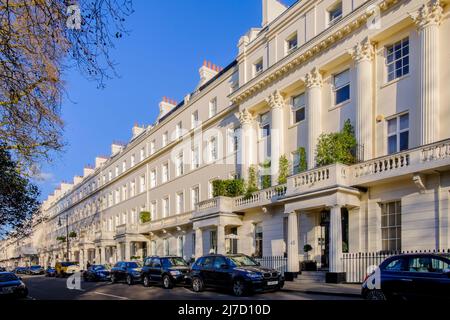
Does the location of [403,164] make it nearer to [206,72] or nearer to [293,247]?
[293,247]

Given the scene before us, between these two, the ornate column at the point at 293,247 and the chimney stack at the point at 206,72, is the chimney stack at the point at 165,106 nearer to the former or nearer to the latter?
the chimney stack at the point at 206,72

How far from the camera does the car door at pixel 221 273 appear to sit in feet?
57.8

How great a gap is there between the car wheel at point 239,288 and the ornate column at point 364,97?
8356mm

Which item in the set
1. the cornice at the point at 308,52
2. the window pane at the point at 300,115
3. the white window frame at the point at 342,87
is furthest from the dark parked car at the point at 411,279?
the window pane at the point at 300,115

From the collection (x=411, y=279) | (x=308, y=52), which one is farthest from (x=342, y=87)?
(x=411, y=279)

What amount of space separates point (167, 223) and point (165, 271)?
17831 mm

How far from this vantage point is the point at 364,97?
69.5 ft

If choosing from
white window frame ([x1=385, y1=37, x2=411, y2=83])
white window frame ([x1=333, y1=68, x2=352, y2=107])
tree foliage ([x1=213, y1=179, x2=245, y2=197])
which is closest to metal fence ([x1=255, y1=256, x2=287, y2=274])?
tree foliage ([x1=213, y1=179, x2=245, y2=197])

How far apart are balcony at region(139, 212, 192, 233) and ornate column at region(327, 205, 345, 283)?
15973mm

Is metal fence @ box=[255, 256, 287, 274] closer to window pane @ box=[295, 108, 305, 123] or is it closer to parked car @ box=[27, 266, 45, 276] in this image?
window pane @ box=[295, 108, 305, 123]

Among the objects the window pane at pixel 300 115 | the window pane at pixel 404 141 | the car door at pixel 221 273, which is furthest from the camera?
the window pane at pixel 300 115

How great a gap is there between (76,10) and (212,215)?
22.8 meters

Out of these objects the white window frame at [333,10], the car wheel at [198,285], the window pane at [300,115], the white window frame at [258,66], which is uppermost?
the white window frame at [333,10]
